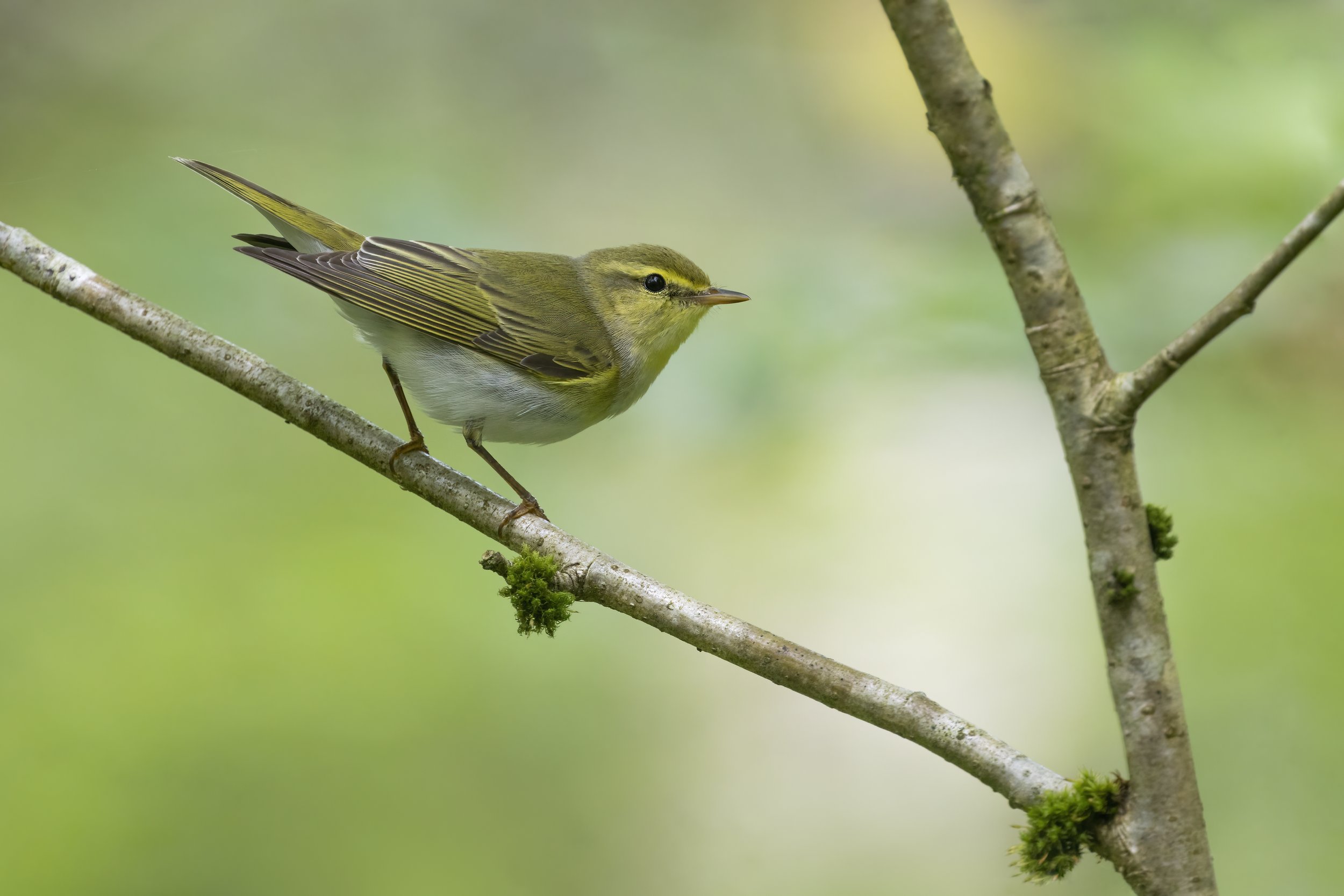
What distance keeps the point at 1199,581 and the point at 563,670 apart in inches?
100

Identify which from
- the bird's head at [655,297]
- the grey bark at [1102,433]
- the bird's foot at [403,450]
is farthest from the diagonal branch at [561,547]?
the bird's head at [655,297]

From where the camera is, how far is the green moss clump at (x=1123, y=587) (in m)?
1.53

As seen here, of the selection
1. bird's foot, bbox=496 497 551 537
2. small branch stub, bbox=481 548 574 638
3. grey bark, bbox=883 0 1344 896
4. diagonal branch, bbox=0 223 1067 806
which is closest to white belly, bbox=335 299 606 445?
diagonal branch, bbox=0 223 1067 806

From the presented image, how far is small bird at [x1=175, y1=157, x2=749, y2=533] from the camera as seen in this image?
125 inches

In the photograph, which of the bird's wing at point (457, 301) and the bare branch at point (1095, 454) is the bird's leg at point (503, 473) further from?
the bare branch at point (1095, 454)

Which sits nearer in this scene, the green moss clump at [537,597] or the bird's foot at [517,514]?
the green moss clump at [537,597]

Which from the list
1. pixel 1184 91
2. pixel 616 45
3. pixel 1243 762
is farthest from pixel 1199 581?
pixel 616 45

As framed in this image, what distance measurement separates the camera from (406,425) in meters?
3.27

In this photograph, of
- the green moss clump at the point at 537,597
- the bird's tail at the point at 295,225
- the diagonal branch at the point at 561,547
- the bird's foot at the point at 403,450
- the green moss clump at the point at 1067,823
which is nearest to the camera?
the green moss clump at the point at 1067,823

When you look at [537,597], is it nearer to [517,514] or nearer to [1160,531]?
[517,514]

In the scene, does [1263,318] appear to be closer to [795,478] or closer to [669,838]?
[795,478]

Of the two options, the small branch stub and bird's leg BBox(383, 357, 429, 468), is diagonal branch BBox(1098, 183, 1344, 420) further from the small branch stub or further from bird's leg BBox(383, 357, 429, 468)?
bird's leg BBox(383, 357, 429, 468)

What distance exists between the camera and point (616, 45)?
5.23 metres

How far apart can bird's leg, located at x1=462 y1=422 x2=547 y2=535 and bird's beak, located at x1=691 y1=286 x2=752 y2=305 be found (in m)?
0.95
